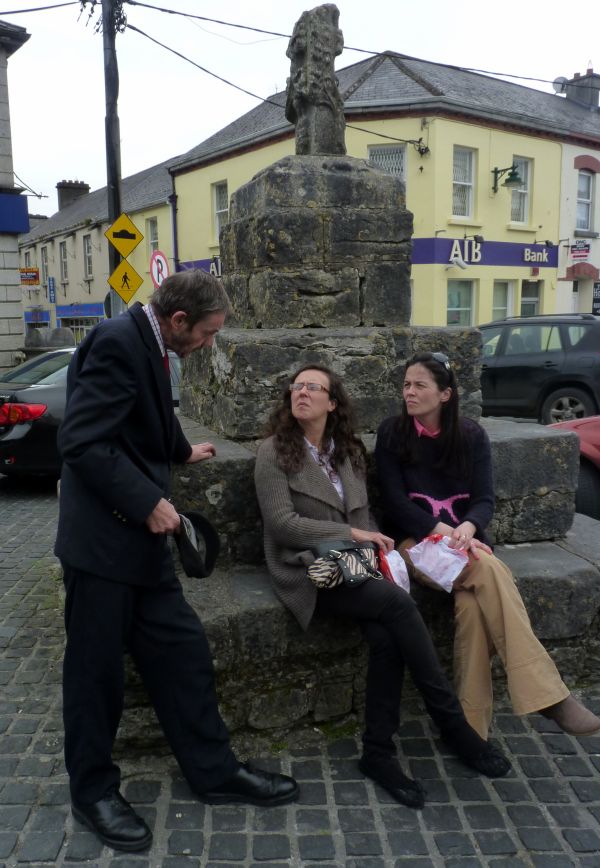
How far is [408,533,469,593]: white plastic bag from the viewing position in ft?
9.61

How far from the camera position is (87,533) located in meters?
2.33

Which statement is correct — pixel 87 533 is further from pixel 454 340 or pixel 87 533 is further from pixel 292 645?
pixel 454 340

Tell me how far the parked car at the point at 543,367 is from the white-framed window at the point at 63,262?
24241mm

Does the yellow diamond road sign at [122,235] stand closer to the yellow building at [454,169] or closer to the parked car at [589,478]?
the yellow building at [454,169]

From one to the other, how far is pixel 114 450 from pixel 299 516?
2.95 ft

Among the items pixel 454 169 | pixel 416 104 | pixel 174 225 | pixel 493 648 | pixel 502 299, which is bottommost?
pixel 493 648

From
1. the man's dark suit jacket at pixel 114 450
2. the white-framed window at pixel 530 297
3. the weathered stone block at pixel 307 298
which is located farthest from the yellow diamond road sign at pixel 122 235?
the white-framed window at pixel 530 297

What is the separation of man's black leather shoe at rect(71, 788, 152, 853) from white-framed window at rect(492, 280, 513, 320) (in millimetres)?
18053

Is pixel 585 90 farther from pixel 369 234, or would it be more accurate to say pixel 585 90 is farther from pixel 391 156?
pixel 369 234

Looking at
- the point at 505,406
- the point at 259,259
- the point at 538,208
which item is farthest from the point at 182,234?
the point at 259,259

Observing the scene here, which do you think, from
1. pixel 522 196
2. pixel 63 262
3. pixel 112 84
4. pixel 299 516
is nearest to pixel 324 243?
pixel 299 516

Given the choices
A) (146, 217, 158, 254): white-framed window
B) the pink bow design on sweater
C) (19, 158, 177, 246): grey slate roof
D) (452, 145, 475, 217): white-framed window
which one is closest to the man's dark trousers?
the pink bow design on sweater

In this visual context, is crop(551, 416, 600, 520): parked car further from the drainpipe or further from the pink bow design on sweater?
the drainpipe

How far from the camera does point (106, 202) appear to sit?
3044 centimetres
